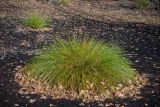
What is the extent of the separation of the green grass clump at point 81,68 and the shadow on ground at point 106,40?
37 centimetres

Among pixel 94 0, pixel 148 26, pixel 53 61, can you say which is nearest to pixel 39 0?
pixel 94 0

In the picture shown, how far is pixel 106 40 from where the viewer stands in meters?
9.26

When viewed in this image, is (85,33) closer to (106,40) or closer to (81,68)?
(106,40)

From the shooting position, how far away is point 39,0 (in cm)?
1454

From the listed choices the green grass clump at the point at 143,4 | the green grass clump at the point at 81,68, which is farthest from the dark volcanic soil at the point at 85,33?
the green grass clump at the point at 143,4

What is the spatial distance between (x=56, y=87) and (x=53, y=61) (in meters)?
0.45

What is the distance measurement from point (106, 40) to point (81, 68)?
150 inches

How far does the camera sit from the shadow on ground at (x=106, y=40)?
207 inches

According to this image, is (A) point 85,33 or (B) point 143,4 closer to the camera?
(A) point 85,33

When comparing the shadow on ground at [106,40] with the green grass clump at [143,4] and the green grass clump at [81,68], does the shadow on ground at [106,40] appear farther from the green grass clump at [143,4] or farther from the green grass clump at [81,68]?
the green grass clump at [143,4]

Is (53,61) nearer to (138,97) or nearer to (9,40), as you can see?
(138,97)

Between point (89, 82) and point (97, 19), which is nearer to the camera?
point (89, 82)

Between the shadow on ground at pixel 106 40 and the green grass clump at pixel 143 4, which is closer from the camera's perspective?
the shadow on ground at pixel 106 40

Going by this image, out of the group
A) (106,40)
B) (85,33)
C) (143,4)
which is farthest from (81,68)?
(143,4)
